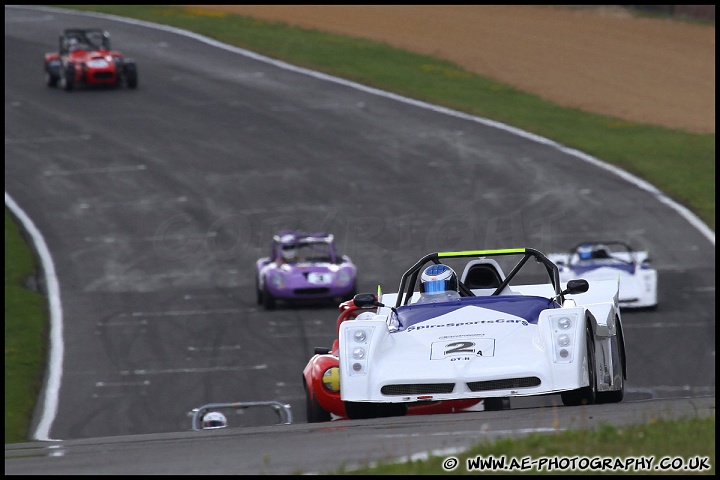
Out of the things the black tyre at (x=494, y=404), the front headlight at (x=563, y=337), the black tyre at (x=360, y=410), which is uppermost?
the front headlight at (x=563, y=337)

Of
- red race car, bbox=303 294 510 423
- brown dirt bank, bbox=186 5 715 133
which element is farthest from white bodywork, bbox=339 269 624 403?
brown dirt bank, bbox=186 5 715 133

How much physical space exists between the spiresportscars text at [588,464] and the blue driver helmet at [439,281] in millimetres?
4698

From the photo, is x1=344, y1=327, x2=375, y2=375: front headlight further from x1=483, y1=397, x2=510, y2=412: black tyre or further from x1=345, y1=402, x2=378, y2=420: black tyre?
x1=483, y1=397, x2=510, y2=412: black tyre

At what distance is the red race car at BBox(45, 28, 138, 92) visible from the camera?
135ft

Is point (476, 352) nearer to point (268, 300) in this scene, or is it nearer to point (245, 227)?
point (268, 300)

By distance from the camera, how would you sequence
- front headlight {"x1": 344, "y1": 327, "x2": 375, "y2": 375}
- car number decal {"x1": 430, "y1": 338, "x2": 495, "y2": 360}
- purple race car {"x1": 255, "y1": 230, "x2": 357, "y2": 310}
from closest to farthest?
car number decal {"x1": 430, "y1": 338, "x2": 495, "y2": 360}, front headlight {"x1": 344, "y1": 327, "x2": 375, "y2": 375}, purple race car {"x1": 255, "y1": 230, "x2": 357, "y2": 310}

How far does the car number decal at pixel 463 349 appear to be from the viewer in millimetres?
10055

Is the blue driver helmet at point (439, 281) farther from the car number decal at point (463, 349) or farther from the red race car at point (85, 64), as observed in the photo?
the red race car at point (85, 64)

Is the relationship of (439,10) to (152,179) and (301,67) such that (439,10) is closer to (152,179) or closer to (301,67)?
(301,67)

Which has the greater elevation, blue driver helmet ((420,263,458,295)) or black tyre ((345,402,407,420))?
blue driver helmet ((420,263,458,295))

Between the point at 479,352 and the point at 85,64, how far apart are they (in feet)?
110

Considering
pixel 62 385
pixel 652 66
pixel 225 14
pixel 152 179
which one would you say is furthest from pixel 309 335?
pixel 225 14

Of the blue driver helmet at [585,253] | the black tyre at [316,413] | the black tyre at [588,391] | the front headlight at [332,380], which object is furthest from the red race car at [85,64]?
the black tyre at [588,391]

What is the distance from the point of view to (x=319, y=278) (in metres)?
22.4
